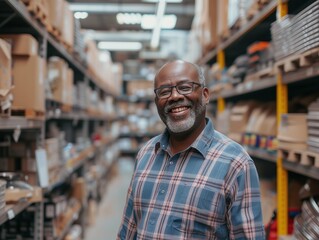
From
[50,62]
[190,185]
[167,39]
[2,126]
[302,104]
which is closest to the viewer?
[190,185]

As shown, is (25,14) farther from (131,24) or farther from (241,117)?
(131,24)

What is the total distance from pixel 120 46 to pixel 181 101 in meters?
11.3

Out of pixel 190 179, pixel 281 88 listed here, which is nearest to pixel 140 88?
pixel 281 88

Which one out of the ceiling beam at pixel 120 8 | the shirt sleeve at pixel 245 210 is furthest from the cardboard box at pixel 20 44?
the ceiling beam at pixel 120 8

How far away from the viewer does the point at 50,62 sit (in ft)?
12.2

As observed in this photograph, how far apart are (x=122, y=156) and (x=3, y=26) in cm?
1013

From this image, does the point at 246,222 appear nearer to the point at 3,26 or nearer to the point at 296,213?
the point at 296,213

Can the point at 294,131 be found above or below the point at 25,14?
below

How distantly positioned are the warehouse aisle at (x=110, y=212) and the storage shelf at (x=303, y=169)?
360 centimetres

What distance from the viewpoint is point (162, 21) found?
9.79 metres

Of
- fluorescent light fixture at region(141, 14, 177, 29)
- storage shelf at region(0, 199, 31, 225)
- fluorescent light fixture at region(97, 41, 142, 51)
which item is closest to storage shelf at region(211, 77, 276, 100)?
storage shelf at region(0, 199, 31, 225)

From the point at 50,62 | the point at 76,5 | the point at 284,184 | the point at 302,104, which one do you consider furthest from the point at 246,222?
the point at 76,5

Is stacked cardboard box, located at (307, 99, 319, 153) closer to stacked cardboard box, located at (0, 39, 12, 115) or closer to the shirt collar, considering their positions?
the shirt collar

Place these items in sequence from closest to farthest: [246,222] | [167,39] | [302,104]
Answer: [246,222] → [302,104] → [167,39]
